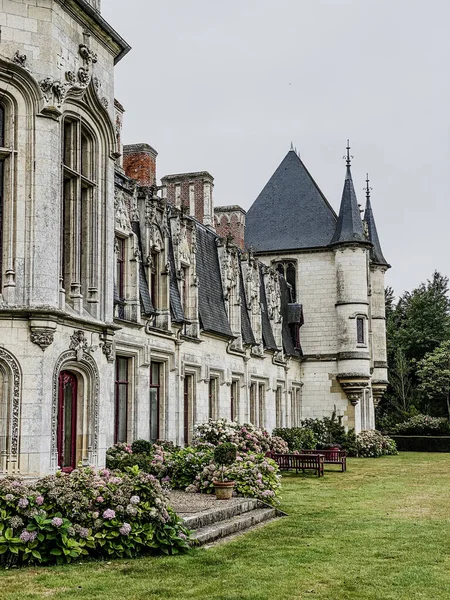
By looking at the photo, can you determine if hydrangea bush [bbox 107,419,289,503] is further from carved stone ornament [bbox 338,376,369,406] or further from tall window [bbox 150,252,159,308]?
carved stone ornament [bbox 338,376,369,406]

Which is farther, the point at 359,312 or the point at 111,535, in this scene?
the point at 359,312

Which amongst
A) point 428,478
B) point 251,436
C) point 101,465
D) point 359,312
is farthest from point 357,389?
point 101,465

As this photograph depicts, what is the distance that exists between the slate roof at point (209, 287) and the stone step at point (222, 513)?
8.96m

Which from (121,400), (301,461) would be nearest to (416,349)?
(301,461)

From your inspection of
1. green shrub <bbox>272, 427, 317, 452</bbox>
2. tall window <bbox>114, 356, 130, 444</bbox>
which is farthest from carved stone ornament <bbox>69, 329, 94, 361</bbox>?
green shrub <bbox>272, 427, 317, 452</bbox>

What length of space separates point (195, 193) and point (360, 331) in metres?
9.72

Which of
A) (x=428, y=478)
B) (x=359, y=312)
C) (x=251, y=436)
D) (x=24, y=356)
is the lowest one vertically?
(x=428, y=478)

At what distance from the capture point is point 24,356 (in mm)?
11047

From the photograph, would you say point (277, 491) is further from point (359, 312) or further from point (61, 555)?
point (359, 312)

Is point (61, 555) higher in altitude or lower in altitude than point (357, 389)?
lower

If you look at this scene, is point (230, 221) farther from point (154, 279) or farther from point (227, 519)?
point (227, 519)

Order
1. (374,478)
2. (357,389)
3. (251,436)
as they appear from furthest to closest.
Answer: (357,389)
(374,478)
(251,436)

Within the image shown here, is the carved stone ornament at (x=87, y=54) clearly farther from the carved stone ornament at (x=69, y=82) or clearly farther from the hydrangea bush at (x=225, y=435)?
the hydrangea bush at (x=225, y=435)

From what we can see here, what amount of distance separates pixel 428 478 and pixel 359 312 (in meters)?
12.3
